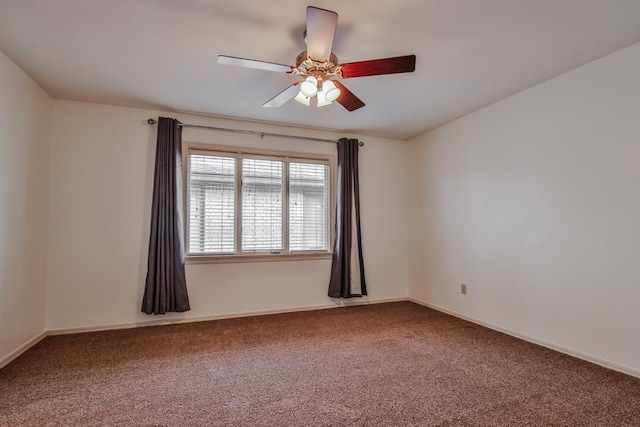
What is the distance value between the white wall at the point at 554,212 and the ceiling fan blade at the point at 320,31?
88.9 inches

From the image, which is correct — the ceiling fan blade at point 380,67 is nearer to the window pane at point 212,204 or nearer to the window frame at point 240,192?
the window frame at point 240,192

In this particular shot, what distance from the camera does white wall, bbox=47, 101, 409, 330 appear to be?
319 centimetres

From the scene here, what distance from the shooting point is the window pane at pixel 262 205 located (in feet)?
12.6

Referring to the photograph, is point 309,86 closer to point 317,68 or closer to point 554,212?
point 317,68

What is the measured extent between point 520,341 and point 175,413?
3011 mm

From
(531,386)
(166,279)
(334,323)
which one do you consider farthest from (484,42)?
(166,279)

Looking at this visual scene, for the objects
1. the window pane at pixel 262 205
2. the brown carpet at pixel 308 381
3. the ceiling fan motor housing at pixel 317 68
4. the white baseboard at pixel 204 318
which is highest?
the ceiling fan motor housing at pixel 317 68

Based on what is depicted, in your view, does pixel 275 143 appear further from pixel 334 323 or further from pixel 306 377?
pixel 306 377

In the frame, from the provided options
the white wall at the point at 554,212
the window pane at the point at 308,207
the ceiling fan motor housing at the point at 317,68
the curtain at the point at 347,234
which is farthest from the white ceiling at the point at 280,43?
the window pane at the point at 308,207

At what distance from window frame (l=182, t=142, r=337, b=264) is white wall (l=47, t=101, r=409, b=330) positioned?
0.28 feet

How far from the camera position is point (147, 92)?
3.04 metres

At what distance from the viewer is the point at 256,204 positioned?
388cm

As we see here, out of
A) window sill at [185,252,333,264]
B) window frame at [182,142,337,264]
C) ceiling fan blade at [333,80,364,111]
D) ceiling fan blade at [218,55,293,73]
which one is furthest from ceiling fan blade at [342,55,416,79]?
window sill at [185,252,333,264]

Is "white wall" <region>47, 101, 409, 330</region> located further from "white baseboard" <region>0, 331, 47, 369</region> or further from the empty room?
"white baseboard" <region>0, 331, 47, 369</region>
